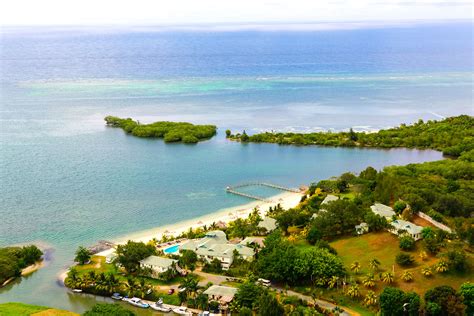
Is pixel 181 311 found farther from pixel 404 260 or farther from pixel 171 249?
pixel 404 260

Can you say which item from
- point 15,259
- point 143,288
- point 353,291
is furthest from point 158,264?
point 353,291

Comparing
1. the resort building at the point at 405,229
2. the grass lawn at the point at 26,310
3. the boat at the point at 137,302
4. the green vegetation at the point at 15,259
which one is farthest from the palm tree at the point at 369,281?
the green vegetation at the point at 15,259

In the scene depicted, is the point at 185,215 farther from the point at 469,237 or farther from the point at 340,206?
the point at 469,237

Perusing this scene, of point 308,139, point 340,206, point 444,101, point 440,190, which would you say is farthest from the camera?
point 444,101

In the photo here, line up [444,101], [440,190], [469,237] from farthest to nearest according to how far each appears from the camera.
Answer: [444,101]
[440,190]
[469,237]

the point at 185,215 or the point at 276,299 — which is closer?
the point at 276,299

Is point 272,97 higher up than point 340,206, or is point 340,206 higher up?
point 272,97

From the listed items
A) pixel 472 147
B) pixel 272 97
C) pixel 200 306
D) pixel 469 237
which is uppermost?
pixel 272 97

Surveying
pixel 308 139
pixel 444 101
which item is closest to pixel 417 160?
pixel 308 139
